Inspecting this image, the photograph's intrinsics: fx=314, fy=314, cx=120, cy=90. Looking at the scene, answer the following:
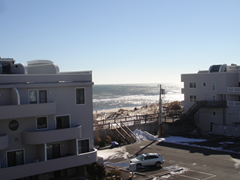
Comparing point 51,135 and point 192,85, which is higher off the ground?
point 192,85

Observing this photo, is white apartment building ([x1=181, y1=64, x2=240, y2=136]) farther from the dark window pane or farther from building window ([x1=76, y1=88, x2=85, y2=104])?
the dark window pane

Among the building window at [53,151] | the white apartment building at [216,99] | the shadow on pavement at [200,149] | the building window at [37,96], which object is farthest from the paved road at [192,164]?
the white apartment building at [216,99]

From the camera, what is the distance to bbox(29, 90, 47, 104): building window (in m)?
23.2

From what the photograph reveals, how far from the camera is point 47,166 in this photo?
22844mm

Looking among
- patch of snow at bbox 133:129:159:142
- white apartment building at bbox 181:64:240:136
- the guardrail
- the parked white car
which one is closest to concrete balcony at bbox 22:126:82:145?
the parked white car

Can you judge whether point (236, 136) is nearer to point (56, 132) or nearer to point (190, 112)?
point (190, 112)

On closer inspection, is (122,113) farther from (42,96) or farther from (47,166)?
(47,166)

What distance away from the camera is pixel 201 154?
32250 mm

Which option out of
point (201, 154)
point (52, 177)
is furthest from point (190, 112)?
point (52, 177)

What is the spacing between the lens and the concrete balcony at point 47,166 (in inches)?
837

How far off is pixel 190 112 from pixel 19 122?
3077 centimetres

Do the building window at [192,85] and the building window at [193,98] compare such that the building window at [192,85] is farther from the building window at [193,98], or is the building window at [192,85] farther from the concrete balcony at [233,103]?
the concrete balcony at [233,103]

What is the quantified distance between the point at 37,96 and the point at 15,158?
15.5 feet

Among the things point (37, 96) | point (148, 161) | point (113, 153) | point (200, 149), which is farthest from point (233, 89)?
point (37, 96)
